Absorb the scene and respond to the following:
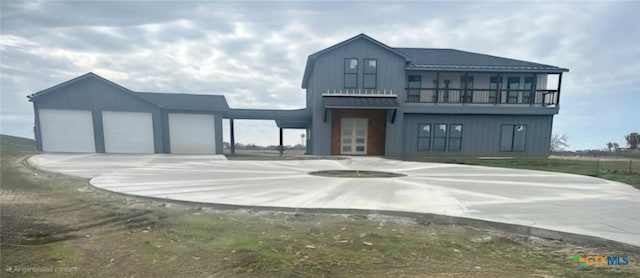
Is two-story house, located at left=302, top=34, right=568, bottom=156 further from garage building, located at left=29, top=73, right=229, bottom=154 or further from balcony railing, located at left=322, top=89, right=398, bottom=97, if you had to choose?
garage building, located at left=29, top=73, right=229, bottom=154

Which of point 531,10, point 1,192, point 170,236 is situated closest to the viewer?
point 170,236

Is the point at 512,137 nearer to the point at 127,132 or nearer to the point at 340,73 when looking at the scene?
the point at 340,73

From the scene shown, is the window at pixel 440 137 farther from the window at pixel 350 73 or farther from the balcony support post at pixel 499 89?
the window at pixel 350 73

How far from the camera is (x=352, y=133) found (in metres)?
16.5

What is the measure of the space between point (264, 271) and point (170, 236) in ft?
5.23

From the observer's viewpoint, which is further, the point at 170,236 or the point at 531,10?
the point at 531,10

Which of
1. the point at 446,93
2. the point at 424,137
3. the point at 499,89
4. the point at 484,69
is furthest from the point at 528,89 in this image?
the point at 424,137

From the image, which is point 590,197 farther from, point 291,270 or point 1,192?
point 1,192

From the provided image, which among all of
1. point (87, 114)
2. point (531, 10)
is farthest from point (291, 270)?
point (87, 114)

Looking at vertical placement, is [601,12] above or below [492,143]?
above

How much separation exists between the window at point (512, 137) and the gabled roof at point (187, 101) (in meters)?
17.6

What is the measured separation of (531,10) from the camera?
1247 centimetres

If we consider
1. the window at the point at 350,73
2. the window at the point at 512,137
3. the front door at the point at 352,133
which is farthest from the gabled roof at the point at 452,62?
the front door at the point at 352,133

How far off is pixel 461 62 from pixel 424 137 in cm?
538
